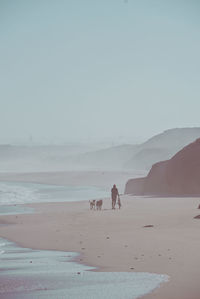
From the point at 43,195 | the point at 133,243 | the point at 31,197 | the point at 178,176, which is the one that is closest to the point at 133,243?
the point at 133,243

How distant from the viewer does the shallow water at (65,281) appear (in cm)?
791

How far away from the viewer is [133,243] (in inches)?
520

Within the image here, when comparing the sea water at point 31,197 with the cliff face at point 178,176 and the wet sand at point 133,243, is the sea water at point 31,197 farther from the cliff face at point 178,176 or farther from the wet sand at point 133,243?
the wet sand at point 133,243

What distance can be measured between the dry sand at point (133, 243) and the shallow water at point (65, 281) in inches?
15.3

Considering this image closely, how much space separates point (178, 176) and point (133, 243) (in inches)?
1201

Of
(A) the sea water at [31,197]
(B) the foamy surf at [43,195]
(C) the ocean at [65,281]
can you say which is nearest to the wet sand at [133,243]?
(C) the ocean at [65,281]

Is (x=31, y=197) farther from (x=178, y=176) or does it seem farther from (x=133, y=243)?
(x=133, y=243)

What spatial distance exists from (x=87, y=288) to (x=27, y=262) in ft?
10.4

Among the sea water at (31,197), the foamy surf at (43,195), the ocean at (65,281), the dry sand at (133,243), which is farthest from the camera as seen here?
the foamy surf at (43,195)

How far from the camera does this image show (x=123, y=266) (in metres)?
10.1

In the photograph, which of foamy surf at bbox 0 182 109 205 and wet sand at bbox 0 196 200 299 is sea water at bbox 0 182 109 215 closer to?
foamy surf at bbox 0 182 109 205

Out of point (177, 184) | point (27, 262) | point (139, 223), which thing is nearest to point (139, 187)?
point (177, 184)

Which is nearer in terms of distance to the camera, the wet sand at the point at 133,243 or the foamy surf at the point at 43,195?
the wet sand at the point at 133,243

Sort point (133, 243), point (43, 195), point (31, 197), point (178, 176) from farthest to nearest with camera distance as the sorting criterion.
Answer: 1. point (43, 195)
2. point (31, 197)
3. point (178, 176)
4. point (133, 243)
